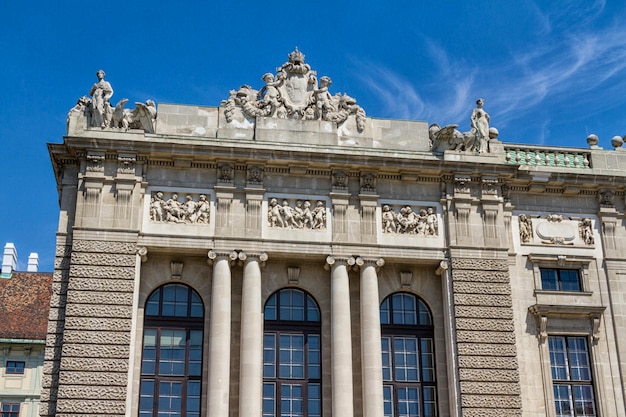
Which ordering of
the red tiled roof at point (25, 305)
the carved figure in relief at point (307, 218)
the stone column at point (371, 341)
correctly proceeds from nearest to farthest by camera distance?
the stone column at point (371, 341), the carved figure in relief at point (307, 218), the red tiled roof at point (25, 305)

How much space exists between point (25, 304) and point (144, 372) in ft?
71.2

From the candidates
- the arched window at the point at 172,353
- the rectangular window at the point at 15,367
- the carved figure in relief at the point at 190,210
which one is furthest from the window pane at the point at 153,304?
the rectangular window at the point at 15,367

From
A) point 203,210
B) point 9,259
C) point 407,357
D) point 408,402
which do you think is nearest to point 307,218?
point 203,210

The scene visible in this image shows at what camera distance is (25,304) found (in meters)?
45.2

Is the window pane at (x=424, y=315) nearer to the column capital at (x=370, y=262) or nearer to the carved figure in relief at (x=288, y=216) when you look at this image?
the column capital at (x=370, y=262)

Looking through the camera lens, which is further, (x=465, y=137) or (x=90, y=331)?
(x=465, y=137)

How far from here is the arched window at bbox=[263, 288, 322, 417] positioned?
25828 mm

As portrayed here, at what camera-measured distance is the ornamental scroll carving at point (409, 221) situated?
27.5 m

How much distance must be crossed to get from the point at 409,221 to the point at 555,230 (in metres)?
4.70

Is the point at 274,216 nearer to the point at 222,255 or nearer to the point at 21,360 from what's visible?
the point at 222,255

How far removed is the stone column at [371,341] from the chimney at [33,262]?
1121 inches

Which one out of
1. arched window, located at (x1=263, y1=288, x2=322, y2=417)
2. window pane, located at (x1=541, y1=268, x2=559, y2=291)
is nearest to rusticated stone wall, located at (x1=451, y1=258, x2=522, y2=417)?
window pane, located at (x1=541, y1=268, x2=559, y2=291)

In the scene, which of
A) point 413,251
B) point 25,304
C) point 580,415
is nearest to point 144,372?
point 413,251

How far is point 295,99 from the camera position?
2864 centimetres
